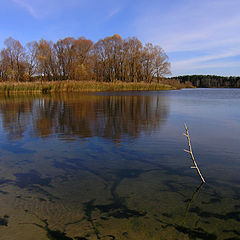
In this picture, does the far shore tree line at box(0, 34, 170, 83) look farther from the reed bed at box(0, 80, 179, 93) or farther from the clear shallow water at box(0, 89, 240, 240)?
the clear shallow water at box(0, 89, 240, 240)

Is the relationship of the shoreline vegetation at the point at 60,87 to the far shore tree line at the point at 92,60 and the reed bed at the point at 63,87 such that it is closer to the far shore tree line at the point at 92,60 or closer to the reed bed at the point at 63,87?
the reed bed at the point at 63,87

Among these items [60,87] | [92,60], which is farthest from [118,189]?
[92,60]

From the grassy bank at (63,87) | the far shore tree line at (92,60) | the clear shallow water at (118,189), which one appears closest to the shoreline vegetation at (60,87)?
the grassy bank at (63,87)

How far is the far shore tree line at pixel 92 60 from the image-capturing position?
155 ft

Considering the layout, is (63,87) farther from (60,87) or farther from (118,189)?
(118,189)

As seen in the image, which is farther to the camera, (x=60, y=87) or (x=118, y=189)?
(x=60, y=87)

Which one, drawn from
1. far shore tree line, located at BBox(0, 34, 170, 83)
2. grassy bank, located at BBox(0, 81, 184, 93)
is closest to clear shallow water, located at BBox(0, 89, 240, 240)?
grassy bank, located at BBox(0, 81, 184, 93)

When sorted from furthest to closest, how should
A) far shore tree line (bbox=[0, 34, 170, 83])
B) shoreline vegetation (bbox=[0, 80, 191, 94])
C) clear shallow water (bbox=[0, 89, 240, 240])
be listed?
far shore tree line (bbox=[0, 34, 170, 83]) → shoreline vegetation (bbox=[0, 80, 191, 94]) → clear shallow water (bbox=[0, 89, 240, 240])

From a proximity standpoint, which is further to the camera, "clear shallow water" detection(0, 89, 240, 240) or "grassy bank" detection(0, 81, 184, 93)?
"grassy bank" detection(0, 81, 184, 93)

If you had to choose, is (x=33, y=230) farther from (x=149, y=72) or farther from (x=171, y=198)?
(x=149, y=72)

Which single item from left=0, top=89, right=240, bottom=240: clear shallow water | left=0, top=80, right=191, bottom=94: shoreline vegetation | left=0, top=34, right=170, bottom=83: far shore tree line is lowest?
left=0, top=89, right=240, bottom=240: clear shallow water

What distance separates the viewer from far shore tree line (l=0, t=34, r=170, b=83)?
155 ft

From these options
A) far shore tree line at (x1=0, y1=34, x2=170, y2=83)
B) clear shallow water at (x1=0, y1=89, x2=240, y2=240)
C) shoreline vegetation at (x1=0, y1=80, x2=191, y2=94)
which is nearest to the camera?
clear shallow water at (x1=0, y1=89, x2=240, y2=240)

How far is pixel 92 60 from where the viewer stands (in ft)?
169
